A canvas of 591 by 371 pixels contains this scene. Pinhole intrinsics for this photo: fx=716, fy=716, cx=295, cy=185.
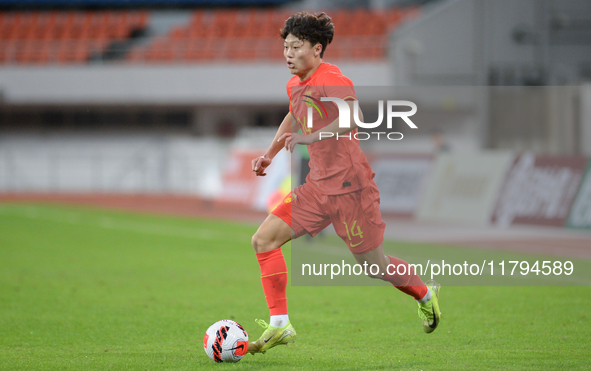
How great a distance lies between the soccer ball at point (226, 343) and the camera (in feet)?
15.5

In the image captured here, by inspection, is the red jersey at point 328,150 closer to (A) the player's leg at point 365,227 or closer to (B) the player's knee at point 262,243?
(A) the player's leg at point 365,227

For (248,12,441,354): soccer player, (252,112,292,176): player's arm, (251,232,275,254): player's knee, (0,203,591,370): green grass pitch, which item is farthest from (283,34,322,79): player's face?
(0,203,591,370): green grass pitch

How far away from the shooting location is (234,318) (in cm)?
639

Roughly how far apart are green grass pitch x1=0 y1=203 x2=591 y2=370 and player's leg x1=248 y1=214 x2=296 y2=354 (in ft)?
0.51

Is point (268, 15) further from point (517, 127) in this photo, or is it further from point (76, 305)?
point (76, 305)

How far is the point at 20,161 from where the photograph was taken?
30.8m

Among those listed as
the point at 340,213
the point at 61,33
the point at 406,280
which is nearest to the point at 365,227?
the point at 340,213

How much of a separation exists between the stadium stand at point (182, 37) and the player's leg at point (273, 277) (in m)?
25.1

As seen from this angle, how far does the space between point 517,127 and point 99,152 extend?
69.4 feet

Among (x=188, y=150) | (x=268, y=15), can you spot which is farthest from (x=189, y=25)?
(x=188, y=150)

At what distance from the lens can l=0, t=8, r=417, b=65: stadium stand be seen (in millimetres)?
30609

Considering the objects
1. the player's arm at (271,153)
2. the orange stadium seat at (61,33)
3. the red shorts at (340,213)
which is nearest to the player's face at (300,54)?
the player's arm at (271,153)

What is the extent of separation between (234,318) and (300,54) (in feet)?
8.89

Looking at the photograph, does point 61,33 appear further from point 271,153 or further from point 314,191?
point 314,191
